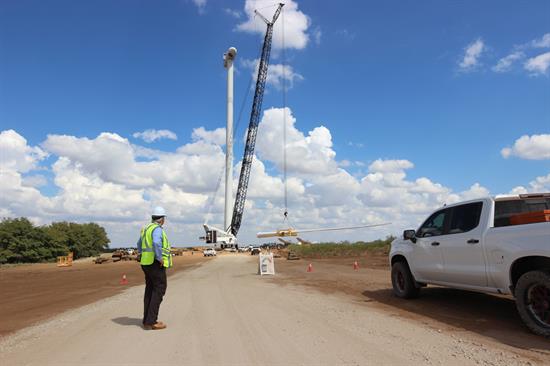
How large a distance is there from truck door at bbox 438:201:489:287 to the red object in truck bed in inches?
27.6

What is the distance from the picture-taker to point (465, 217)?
27.4ft

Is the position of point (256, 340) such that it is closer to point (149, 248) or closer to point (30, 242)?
point (149, 248)

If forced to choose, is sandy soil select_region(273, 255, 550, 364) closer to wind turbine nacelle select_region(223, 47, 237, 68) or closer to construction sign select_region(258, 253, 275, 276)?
construction sign select_region(258, 253, 275, 276)

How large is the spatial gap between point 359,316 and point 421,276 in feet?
7.14

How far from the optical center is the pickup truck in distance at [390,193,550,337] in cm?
650

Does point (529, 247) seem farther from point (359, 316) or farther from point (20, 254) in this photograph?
point (20, 254)

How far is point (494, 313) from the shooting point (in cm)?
833

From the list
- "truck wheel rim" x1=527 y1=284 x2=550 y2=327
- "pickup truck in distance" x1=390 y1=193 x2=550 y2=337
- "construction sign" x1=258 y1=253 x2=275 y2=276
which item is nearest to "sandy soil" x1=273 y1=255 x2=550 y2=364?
"truck wheel rim" x1=527 y1=284 x2=550 y2=327

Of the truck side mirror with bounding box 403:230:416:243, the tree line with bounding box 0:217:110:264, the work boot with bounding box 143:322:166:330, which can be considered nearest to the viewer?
the work boot with bounding box 143:322:166:330

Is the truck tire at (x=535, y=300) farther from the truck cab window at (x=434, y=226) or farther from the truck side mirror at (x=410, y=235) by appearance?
Result: the truck side mirror at (x=410, y=235)

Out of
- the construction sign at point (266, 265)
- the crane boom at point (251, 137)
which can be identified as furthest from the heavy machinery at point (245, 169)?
the construction sign at point (266, 265)

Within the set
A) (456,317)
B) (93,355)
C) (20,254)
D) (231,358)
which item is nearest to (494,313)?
(456,317)

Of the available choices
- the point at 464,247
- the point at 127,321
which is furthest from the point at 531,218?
the point at 127,321

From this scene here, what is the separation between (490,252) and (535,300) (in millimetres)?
1061
